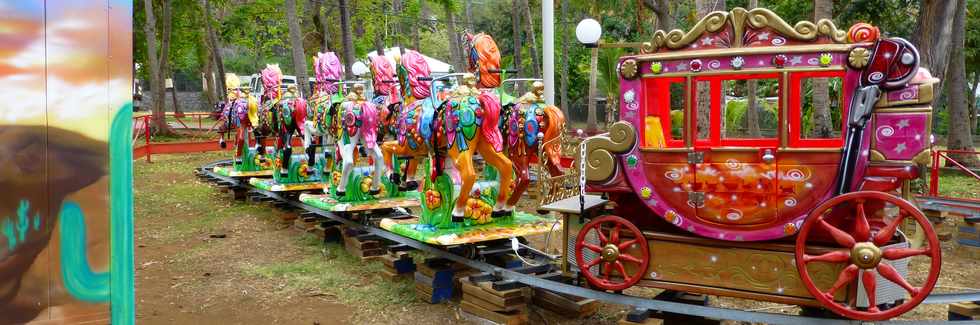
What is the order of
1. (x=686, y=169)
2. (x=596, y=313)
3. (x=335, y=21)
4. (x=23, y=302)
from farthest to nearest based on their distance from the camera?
(x=335, y=21)
(x=596, y=313)
(x=686, y=169)
(x=23, y=302)

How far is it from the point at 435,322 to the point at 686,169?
261 cm

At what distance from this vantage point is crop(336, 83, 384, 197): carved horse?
8.83 meters

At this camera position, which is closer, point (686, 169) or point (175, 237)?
point (686, 169)

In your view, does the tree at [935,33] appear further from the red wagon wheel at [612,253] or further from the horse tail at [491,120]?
the red wagon wheel at [612,253]

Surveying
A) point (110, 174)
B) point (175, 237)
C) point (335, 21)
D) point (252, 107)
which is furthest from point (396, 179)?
point (335, 21)

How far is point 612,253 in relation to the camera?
5.00 metres

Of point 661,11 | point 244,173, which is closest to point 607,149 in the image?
point 244,173

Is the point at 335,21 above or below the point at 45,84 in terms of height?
above

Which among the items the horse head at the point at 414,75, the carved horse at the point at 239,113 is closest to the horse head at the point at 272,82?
the carved horse at the point at 239,113

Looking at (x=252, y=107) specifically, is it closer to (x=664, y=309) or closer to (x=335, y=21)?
(x=664, y=309)

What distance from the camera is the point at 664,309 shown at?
484 cm

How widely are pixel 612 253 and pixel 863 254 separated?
1.52 m

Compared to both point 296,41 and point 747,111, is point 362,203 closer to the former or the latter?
point 296,41

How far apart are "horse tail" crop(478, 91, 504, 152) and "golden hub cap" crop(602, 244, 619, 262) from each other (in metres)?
1.98
